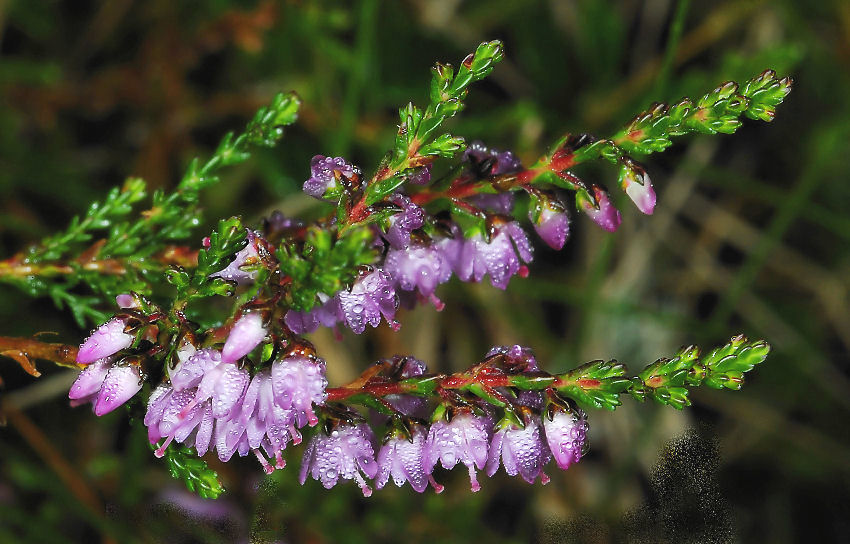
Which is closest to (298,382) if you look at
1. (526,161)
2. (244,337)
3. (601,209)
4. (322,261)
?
(244,337)

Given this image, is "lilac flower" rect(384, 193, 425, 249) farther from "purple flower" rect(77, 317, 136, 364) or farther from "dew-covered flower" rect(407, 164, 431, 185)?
"purple flower" rect(77, 317, 136, 364)

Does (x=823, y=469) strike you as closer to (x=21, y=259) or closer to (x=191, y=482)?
(x=191, y=482)

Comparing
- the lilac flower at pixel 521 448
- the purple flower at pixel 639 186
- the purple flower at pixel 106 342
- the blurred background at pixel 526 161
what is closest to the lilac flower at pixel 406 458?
the lilac flower at pixel 521 448

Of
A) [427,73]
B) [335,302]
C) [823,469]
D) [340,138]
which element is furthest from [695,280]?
[335,302]

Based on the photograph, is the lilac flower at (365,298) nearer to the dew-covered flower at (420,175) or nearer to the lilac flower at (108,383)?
the dew-covered flower at (420,175)

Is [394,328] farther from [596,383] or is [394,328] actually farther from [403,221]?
[596,383]

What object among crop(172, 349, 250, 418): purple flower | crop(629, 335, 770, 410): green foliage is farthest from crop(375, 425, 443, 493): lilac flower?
crop(629, 335, 770, 410): green foliage
